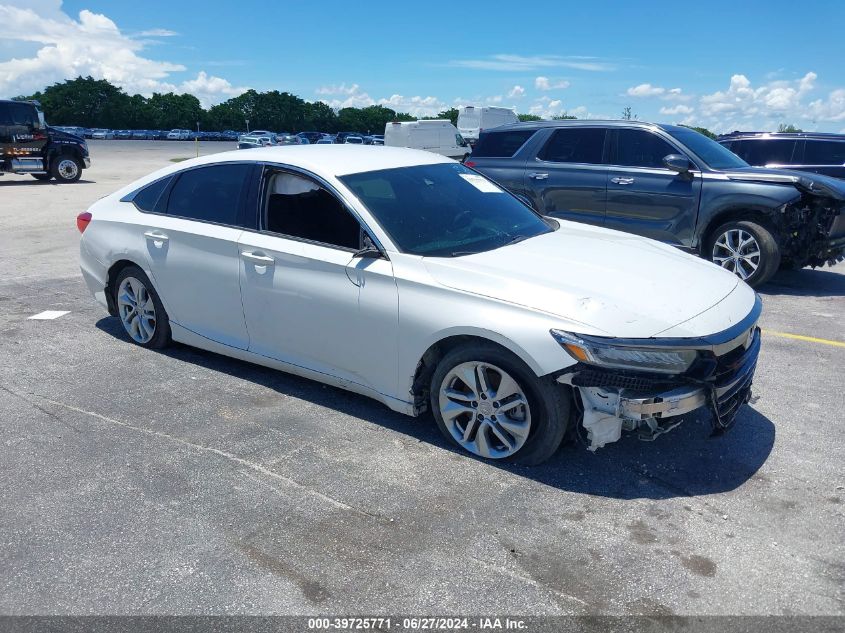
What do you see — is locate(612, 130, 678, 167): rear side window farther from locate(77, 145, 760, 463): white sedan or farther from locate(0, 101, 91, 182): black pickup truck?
locate(0, 101, 91, 182): black pickup truck

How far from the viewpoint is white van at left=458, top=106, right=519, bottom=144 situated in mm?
35062

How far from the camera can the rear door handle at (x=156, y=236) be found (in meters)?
5.21

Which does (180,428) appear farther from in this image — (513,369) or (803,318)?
(803,318)

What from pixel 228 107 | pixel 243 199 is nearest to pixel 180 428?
pixel 243 199

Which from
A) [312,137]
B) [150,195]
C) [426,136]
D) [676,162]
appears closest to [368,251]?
[150,195]

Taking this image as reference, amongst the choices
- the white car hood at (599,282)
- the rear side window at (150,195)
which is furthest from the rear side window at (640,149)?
the rear side window at (150,195)

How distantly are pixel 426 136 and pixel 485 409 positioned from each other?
25649 mm

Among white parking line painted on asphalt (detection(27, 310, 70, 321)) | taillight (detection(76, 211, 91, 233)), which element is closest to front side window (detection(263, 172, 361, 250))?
taillight (detection(76, 211, 91, 233))

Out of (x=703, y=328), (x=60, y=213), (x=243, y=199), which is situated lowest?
(x=60, y=213)

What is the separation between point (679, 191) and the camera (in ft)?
26.4

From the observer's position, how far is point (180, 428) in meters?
4.32

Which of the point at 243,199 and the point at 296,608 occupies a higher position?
the point at 243,199

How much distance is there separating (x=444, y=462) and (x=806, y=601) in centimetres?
179

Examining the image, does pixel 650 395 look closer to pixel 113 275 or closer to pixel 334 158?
pixel 334 158
